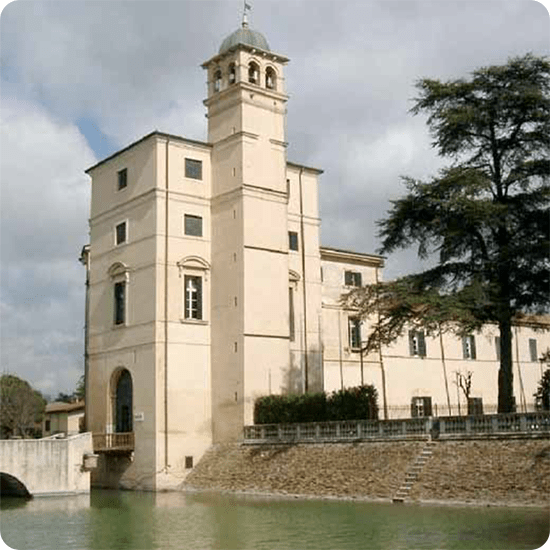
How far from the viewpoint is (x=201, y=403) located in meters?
37.0

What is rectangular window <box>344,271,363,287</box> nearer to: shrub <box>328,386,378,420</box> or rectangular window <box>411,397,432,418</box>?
rectangular window <box>411,397,432,418</box>

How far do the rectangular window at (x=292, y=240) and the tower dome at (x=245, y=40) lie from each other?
875 cm

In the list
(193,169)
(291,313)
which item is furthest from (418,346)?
(193,169)

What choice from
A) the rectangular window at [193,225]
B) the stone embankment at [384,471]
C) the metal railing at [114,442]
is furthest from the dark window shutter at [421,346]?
the metal railing at [114,442]

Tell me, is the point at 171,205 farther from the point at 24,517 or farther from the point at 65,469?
the point at 24,517

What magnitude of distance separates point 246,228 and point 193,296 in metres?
3.87

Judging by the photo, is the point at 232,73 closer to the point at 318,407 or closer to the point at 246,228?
the point at 246,228

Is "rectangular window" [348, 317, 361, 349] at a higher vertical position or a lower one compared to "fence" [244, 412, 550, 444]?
higher

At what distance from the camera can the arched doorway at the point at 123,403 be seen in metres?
38.4

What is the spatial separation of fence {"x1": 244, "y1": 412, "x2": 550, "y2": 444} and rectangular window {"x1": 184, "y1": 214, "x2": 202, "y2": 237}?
356 inches

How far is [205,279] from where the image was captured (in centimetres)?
3812

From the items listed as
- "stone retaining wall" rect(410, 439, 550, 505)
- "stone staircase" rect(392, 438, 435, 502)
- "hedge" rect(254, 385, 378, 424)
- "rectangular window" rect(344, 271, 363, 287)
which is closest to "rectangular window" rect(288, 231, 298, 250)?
"rectangular window" rect(344, 271, 363, 287)

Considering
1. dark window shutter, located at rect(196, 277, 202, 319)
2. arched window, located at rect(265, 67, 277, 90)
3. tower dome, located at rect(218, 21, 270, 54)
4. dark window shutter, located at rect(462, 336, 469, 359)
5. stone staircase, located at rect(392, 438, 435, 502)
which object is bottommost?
stone staircase, located at rect(392, 438, 435, 502)

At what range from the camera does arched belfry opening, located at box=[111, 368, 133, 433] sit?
38.3 m
